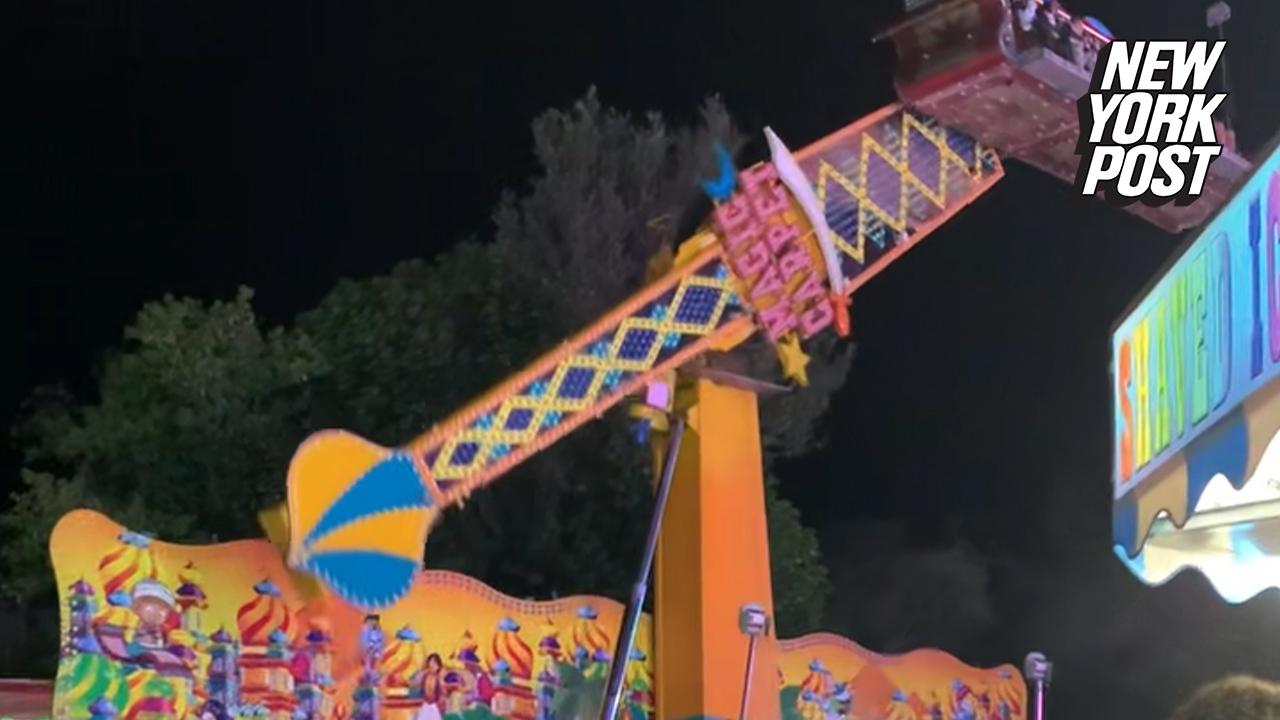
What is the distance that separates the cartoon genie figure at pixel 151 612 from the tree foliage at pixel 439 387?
345cm

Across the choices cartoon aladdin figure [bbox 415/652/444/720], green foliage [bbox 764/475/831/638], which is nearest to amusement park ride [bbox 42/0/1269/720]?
cartoon aladdin figure [bbox 415/652/444/720]

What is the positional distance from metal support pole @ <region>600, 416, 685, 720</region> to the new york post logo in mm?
2484

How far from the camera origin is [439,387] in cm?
977

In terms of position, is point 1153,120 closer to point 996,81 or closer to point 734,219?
point 996,81

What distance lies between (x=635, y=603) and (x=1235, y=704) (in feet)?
10.7

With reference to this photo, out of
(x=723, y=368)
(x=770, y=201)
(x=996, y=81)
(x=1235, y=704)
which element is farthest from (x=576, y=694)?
(x=1235, y=704)

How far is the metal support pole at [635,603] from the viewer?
6219 mm

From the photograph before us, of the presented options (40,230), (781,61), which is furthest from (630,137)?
(40,230)

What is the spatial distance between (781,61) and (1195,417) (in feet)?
26.3

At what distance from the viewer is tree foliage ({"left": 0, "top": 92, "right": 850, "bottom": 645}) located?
963cm

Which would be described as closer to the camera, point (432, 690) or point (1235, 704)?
point (1235, 704)

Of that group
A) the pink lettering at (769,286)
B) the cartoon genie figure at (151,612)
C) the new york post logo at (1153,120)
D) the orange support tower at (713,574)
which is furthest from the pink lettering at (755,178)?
the cartoon genie figure at (151,612)

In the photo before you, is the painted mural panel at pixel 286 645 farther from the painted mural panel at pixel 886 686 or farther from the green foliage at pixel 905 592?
the green foliage at pixel 905 592

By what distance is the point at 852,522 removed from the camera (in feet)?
43.3
